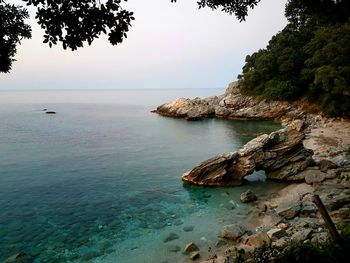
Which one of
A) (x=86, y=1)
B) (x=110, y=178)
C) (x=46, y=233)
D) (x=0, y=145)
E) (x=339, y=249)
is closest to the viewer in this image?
(x=86, y=1)

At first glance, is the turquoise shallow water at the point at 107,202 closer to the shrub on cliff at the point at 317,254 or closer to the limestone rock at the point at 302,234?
the limestone rock at the point at 302,234

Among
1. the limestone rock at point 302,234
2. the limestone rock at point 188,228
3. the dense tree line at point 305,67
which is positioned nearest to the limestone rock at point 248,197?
the limestone rock at point 188,228

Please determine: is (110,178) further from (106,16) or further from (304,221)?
(106,16)

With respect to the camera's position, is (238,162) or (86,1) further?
(238,162)

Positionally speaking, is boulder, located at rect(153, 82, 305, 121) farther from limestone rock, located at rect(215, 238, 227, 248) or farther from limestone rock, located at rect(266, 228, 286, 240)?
limestone rock, located at rect(215, 238, 227, 248)

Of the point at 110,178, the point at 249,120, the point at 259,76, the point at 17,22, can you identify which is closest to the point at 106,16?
the point at 17,22

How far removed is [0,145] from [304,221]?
48611 millimetres

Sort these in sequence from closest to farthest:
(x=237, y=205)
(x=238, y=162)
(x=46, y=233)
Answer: (x=46, y=233), (x=237, y=205), (x=238, y=162)

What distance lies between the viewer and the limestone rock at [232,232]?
61.0 feet

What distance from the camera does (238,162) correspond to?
95.3 ft

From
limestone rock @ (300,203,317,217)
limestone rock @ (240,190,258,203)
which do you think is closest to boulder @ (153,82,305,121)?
limestone rock @ (240,190,258,203)

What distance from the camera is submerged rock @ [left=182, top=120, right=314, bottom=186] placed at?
94.1ft

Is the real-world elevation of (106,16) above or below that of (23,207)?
above

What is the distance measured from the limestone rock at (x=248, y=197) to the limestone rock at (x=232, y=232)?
5.25 meters
